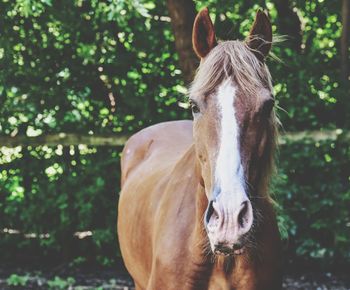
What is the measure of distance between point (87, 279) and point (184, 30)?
→ 2.49m

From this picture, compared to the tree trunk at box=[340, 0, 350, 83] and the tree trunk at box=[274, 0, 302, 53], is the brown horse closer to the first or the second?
the tree trunk at box=[340, 0, 350, 83]

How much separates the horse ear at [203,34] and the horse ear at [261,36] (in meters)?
0.17

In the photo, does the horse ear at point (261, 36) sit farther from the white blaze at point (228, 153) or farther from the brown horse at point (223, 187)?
the white blaze at point (228, 153)

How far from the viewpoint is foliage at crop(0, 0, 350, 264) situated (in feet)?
19.9

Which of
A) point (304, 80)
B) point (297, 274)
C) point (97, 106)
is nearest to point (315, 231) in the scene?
point (297, 274)

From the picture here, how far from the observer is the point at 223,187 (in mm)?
2344

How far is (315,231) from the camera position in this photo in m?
6.23

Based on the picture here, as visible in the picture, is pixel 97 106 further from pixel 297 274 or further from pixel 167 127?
pixel 297 274

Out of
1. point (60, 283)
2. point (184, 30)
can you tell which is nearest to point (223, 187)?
point (184, 30)

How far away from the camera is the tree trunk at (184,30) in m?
5.80

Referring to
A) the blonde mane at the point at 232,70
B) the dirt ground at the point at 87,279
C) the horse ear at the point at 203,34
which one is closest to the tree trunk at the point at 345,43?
the dirt ground at the point at 87,279

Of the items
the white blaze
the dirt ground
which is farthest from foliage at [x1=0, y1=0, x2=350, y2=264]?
the white blaze

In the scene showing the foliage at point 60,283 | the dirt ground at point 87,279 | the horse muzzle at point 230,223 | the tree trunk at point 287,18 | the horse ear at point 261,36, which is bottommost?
the dirt ground at point 87,279

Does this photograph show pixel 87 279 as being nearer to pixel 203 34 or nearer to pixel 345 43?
pixel 345 43
